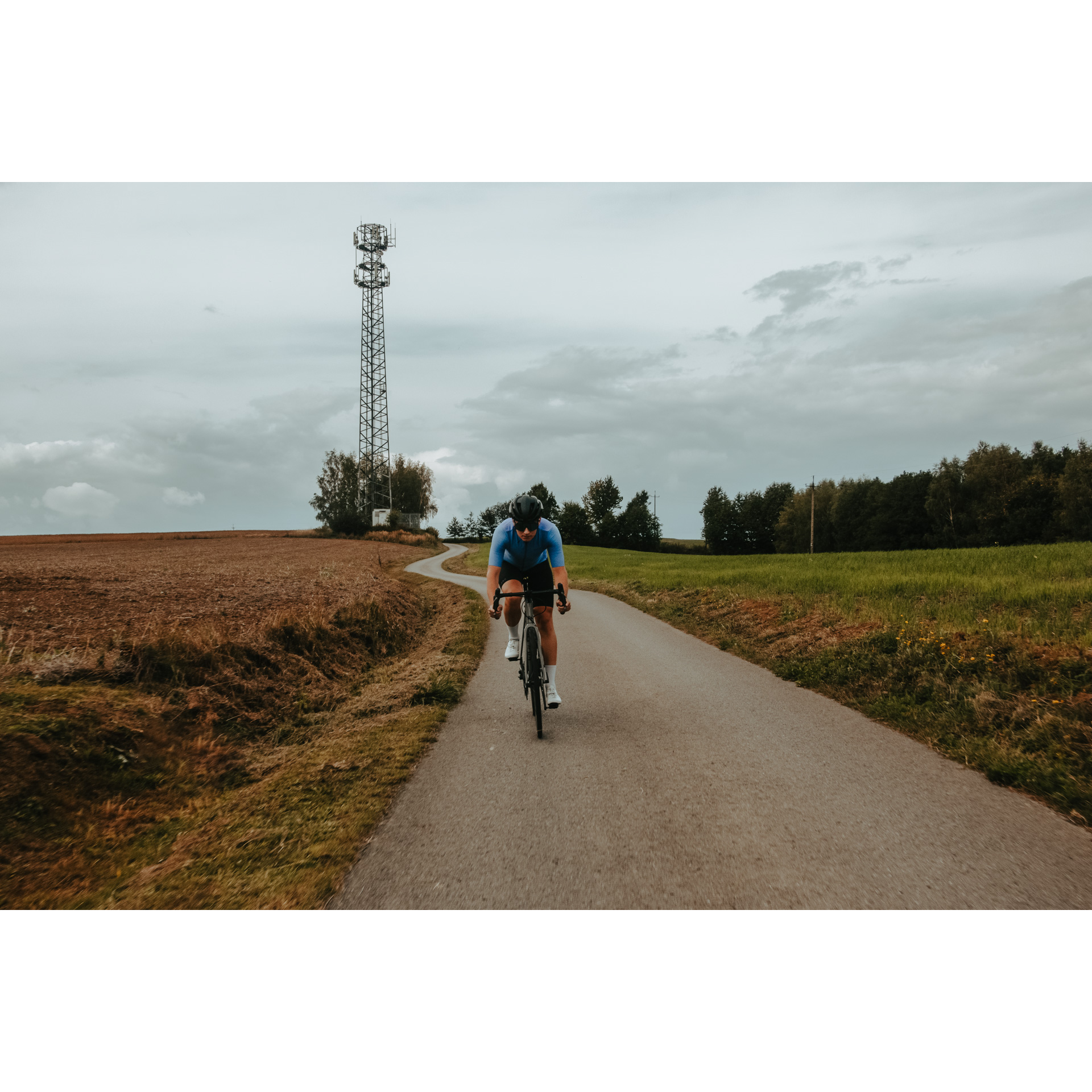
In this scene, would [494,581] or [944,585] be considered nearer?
[494,581]

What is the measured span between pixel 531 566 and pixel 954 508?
264 ft

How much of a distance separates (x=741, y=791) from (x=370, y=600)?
403 inches

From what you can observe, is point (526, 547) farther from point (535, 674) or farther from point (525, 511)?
point (535, 674)

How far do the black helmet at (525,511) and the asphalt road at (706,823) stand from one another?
2028mm

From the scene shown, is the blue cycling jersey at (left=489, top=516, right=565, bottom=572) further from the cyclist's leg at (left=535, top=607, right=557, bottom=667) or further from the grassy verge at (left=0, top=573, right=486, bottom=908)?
the grassy verge at (left=0, top=573, right=486, bottom=908)

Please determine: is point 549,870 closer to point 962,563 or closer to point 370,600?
point 370,600

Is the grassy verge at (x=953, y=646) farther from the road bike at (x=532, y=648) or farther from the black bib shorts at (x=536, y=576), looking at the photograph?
the black bib shorts at (x=536, y=576)

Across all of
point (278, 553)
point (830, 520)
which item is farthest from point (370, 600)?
point (830, 520)

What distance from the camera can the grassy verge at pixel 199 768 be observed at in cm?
406

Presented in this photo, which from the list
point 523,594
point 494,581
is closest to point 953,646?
point 523,594

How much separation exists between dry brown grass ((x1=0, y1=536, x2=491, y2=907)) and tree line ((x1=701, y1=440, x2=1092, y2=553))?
50.4m

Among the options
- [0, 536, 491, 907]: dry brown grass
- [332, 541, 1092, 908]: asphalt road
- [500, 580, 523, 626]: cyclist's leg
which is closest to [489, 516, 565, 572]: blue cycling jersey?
[500, 580, 523, 626]: cyclist's leg

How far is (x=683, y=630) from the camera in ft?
47.5

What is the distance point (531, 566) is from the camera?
23.5 ft
